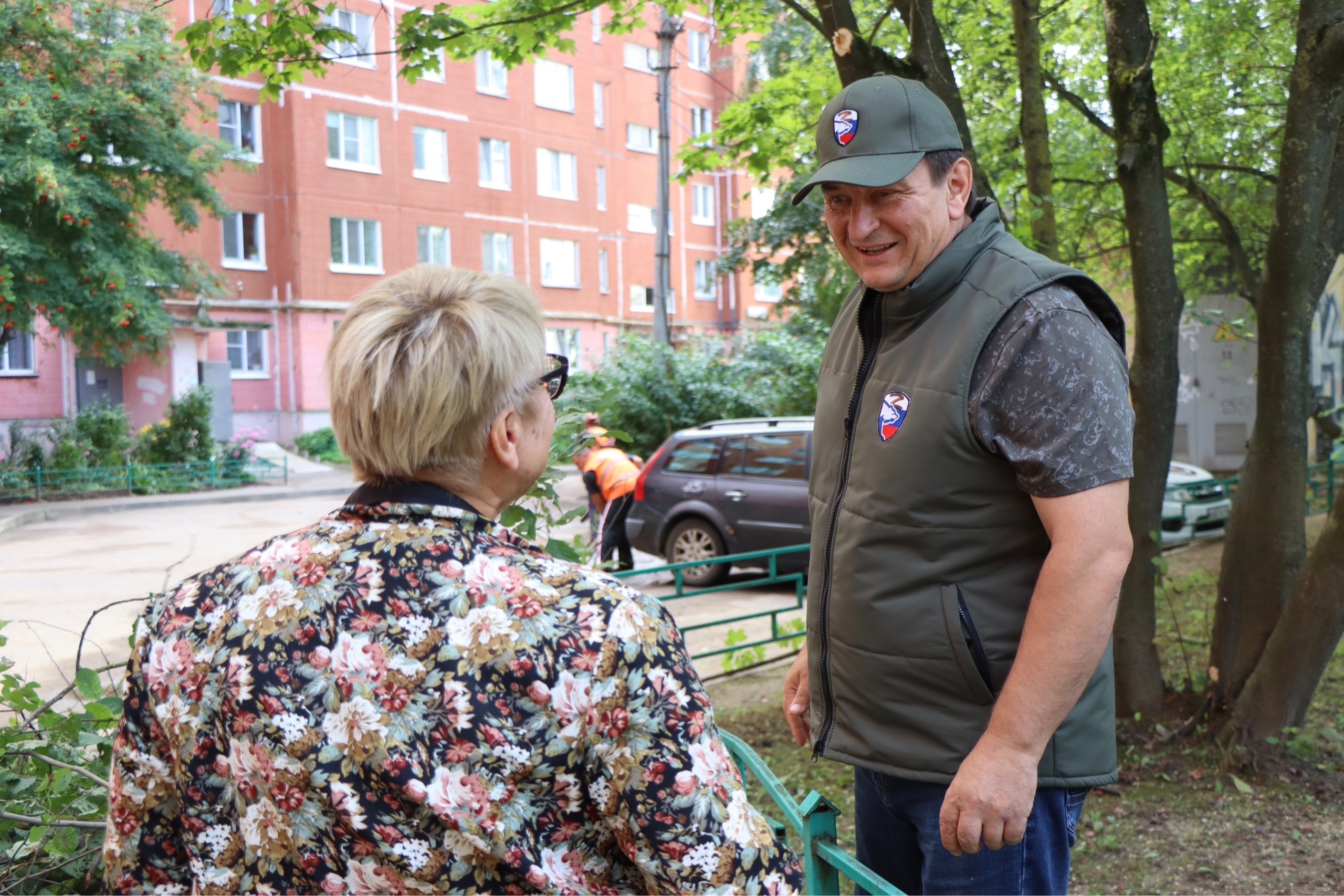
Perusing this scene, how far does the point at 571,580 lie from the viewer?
135 centimetres

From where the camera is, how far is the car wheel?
411 inches

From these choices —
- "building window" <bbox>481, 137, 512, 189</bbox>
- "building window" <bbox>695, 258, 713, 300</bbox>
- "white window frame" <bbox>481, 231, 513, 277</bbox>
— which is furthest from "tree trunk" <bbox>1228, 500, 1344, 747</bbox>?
"building window" <bbox>695, 258, 713, 300</bbox>

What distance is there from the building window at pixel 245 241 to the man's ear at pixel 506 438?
90.1 feet

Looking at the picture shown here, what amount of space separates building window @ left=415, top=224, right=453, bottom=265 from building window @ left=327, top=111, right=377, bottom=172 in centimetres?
204

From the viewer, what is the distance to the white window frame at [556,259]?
104ft

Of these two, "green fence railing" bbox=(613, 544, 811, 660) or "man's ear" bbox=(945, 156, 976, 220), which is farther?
"green fence railing" bbox=(613, 544, 811, 660)

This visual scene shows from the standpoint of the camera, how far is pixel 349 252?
2766cm

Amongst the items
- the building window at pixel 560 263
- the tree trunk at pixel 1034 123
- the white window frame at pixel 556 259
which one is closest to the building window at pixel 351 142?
the white window frame at pixel 556 259

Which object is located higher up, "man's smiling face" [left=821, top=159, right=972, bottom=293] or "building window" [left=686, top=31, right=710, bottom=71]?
"building window" [left=686, top=31, right=710, bottom=71]

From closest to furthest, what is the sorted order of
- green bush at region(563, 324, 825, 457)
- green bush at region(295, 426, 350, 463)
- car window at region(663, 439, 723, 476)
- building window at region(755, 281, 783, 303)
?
car window at region(663, 439, 723, 476), green bush at region(563, 324, 825, 457), green bush at region(295, 426, 350, 463), building window at region(755, 281, 783, 303)

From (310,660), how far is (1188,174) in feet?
28.0

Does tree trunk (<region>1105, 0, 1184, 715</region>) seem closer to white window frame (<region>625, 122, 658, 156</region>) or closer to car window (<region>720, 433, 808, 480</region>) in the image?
car window (<region>720, 433, 808, 480</region>)

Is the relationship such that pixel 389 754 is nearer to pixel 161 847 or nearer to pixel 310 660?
pixel 310 660

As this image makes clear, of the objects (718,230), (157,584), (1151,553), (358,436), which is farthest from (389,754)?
(718,230)
